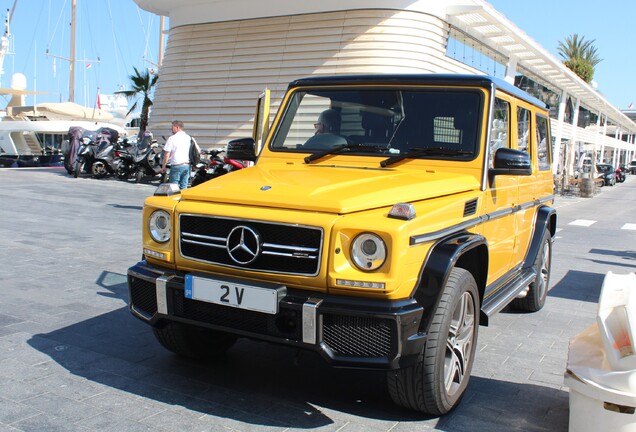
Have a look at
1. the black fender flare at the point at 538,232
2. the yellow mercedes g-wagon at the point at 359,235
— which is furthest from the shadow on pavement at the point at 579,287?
the yellow mercedes g-wagon at the point at 359,235

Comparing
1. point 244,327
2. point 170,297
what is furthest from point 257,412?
point 170,297

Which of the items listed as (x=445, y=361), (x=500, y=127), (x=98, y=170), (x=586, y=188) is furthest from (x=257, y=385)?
(x=586, y=188)

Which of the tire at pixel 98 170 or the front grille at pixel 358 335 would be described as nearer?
the front grille at pixel 358 335

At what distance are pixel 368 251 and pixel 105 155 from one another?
18378 mm

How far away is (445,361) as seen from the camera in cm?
357

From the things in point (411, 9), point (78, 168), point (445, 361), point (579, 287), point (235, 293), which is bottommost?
point (579, 287)

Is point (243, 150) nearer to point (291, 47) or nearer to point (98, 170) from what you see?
point (291, 47)

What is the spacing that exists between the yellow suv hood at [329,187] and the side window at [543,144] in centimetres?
219

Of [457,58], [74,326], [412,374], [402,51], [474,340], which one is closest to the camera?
[412,374]

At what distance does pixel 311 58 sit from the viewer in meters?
18.9

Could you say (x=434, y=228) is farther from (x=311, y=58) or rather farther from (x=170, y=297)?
(x=311, y=58)

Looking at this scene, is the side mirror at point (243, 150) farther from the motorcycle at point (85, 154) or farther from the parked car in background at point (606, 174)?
the parked car in background at point (606, 174)

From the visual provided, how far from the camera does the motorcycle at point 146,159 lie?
1930cm

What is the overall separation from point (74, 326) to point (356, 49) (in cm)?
1469
